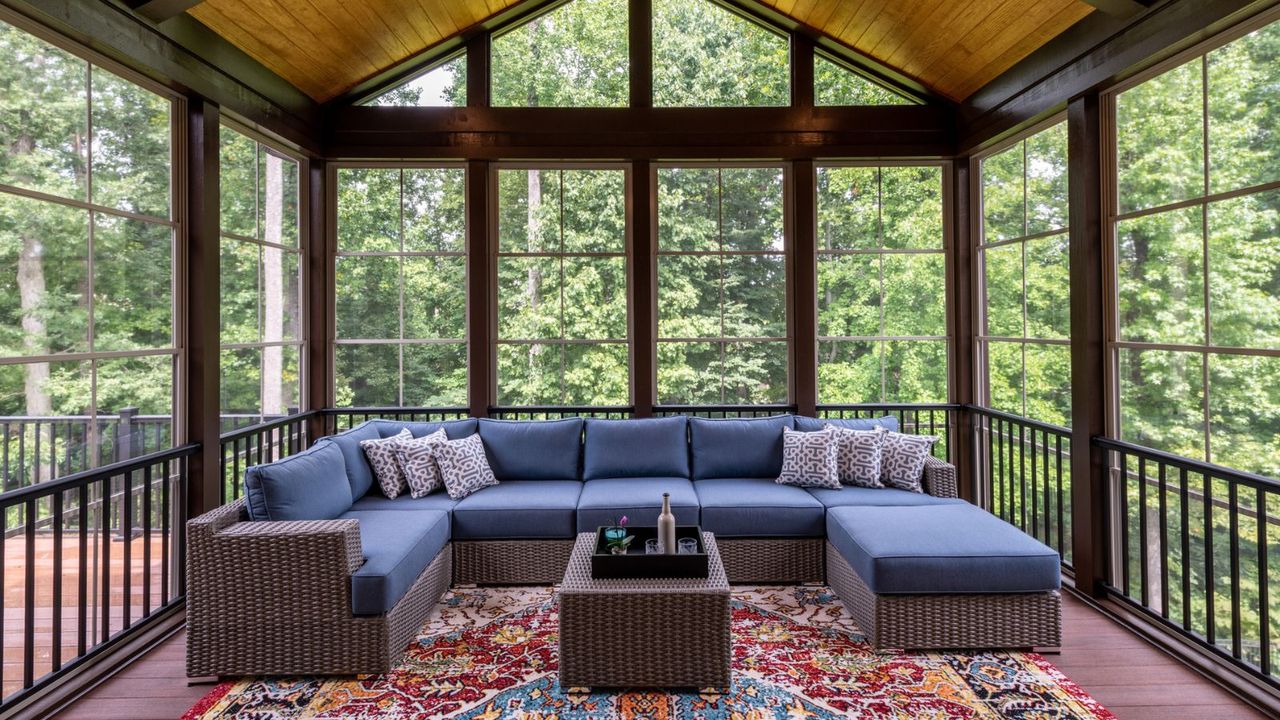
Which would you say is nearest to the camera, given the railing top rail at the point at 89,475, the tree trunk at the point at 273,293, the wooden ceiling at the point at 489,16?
the railing top rail at the point at 89,475

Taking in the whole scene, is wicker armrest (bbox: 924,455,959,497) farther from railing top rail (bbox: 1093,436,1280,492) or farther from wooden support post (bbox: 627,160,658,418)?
wooden support post (bbox: 627,160,658,418)

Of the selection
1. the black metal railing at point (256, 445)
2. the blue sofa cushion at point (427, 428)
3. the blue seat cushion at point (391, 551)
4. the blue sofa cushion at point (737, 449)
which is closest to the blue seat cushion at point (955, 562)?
the blue sofa cushion at point (737, 449)

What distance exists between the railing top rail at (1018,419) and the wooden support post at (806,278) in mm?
1128

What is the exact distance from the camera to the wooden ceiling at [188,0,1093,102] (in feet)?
11.5

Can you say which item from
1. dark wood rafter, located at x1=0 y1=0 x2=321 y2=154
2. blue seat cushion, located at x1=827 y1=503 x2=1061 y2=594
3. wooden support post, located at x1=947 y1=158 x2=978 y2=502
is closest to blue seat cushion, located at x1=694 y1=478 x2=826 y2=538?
blue seat cushion, located at x1=827 y1=503 x2=1061 y2=594

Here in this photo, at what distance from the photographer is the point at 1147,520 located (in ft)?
10.7

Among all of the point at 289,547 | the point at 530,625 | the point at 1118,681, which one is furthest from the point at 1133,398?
the point at 289,547

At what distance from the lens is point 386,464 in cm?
378

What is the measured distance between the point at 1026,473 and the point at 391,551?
12.6 feet

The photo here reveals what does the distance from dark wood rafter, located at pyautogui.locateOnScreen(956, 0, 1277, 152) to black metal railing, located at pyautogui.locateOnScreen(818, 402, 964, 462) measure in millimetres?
1896

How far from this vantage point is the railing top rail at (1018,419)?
3652 millimetres

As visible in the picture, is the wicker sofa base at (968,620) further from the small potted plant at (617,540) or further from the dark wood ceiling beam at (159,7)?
the dark wood ceiling beam at (159,7)

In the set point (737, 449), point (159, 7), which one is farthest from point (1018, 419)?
point (159, 7)

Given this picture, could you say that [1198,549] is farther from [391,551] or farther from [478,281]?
[478,281]
